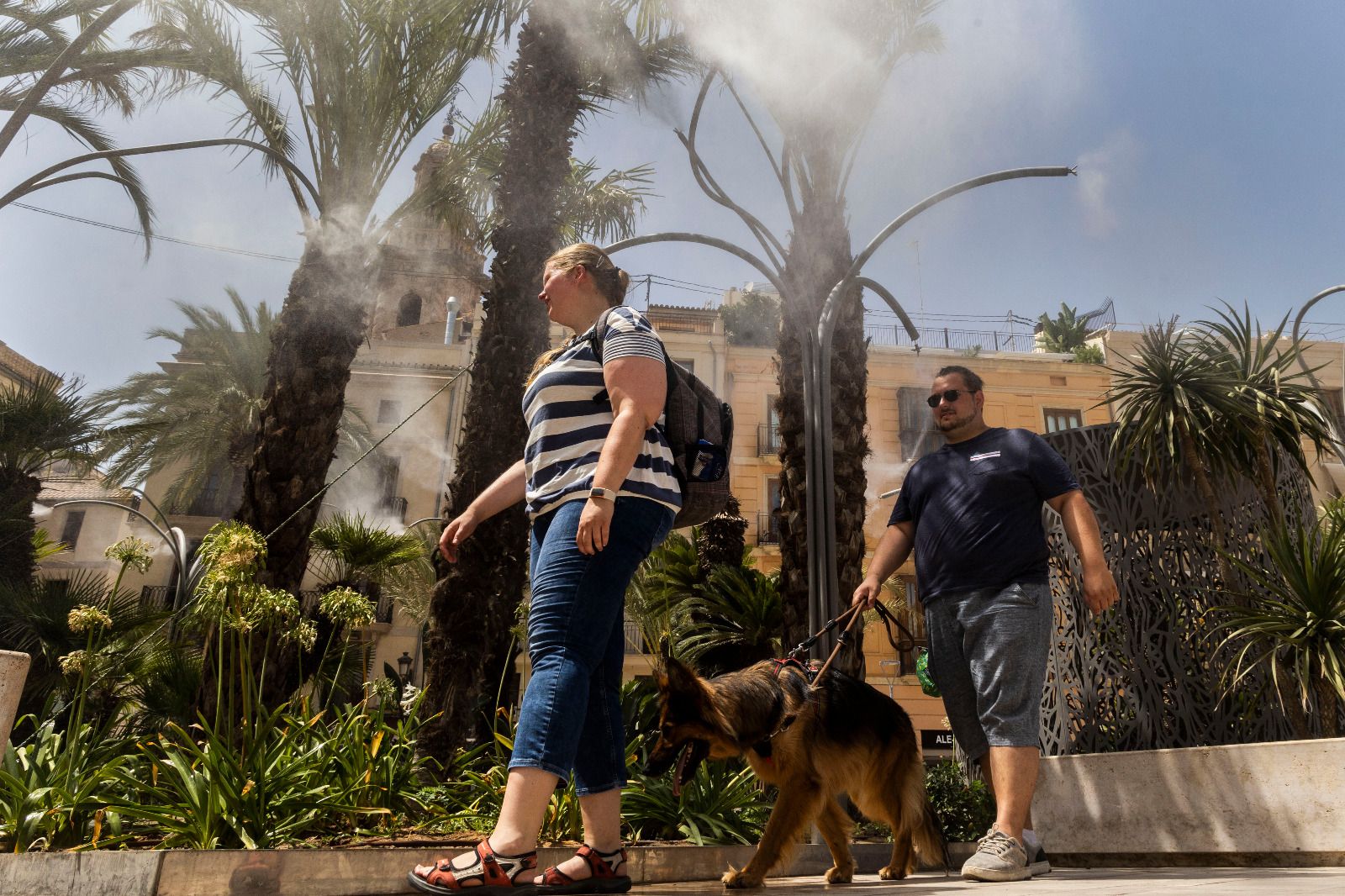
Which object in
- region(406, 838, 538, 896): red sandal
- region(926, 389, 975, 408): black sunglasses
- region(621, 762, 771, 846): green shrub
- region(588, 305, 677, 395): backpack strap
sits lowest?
region(621, 762, 771, 846): green shrub

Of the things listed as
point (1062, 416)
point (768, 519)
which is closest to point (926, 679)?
point (768, 519)

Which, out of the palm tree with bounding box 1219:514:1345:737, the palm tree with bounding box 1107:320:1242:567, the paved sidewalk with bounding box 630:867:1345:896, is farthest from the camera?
the palm tree with bounding box 1107:320:1242:567

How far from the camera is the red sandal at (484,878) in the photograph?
234 centimetres

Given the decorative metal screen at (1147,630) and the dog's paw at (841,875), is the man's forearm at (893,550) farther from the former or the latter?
the decorative metal screen at (1147,630)

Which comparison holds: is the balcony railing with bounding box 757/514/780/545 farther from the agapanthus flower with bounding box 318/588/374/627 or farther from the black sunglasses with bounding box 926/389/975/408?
the black sunglasses with bounding box 926/389/975/408

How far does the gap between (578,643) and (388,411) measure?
31533mm

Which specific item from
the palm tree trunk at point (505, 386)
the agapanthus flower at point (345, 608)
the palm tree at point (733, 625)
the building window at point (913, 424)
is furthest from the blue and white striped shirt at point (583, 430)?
the building window at point (913, 424)

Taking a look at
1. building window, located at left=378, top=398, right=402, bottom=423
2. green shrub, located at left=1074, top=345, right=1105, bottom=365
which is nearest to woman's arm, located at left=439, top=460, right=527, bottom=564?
building window, located at left=378, top=398, right=402, bottom=423

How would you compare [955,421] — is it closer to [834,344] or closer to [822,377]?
[822,377]

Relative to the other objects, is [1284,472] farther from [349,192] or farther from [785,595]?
[349,192]

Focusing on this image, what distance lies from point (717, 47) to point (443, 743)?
22.6ft

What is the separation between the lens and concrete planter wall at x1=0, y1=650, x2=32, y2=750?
3115 millimetres

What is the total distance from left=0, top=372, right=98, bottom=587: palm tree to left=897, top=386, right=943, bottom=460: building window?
23792 mm

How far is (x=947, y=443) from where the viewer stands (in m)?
4.24
